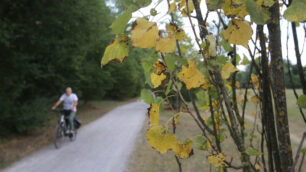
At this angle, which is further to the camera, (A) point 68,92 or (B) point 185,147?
(A) point 68,92

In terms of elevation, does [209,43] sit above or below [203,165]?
above

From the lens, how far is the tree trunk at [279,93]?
2.30 ft

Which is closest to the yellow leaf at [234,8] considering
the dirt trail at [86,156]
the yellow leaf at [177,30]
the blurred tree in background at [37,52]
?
the yellow leaf at [177,30]

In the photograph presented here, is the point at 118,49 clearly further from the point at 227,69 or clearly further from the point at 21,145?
the point at 21,145

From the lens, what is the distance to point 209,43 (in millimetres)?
399

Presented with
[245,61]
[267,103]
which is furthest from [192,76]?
[245,61]

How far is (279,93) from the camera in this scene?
72cm

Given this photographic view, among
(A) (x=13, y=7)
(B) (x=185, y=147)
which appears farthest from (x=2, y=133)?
(B) (x=185, y=147)

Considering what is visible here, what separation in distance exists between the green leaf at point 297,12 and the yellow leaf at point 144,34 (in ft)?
0.87

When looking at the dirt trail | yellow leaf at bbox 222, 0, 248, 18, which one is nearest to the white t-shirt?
the dirt trail

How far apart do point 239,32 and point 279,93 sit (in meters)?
0.46

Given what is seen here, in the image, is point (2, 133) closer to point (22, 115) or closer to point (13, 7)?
point (22, 115)

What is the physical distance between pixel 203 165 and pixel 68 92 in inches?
150

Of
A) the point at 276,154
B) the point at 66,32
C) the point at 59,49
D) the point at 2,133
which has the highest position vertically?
the point at 66,32
